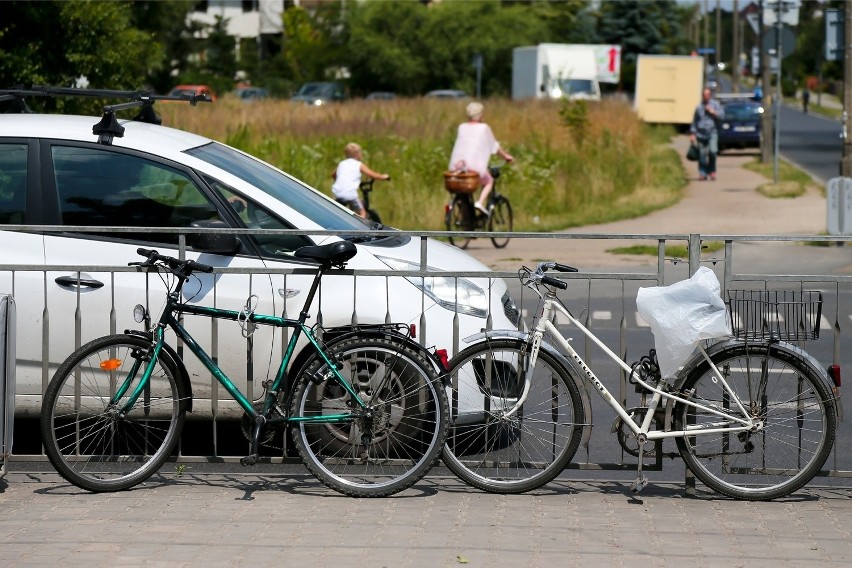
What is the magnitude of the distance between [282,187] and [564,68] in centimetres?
5114

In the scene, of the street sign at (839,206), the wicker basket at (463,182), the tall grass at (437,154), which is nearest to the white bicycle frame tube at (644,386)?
the wicker basket at (463,182)

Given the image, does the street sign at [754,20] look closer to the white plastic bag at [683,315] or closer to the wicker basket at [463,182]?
the wicker basket at [463,182]

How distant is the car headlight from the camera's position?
7.17 m

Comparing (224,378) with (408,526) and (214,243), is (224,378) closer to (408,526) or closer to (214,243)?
(214,243)

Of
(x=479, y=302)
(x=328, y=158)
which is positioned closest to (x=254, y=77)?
(x=328, y=158)

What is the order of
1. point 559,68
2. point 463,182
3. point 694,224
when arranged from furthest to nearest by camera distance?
point 559,68, point 694,224, point 463,182

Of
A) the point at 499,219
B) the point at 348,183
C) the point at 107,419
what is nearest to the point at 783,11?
the point at 499,219

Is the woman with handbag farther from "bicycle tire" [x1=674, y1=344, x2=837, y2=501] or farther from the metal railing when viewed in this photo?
"bicycle tire" [x1=674, y1=344, x2=837, y2=501]

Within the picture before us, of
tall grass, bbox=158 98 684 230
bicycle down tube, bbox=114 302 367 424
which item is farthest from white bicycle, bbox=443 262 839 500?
tall grass, bbox=158 98 684 230

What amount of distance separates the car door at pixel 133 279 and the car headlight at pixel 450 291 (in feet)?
2.14

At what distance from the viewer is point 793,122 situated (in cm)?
6850

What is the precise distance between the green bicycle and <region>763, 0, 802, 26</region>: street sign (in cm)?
2192

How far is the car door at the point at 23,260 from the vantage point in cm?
711

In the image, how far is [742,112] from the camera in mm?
41812
